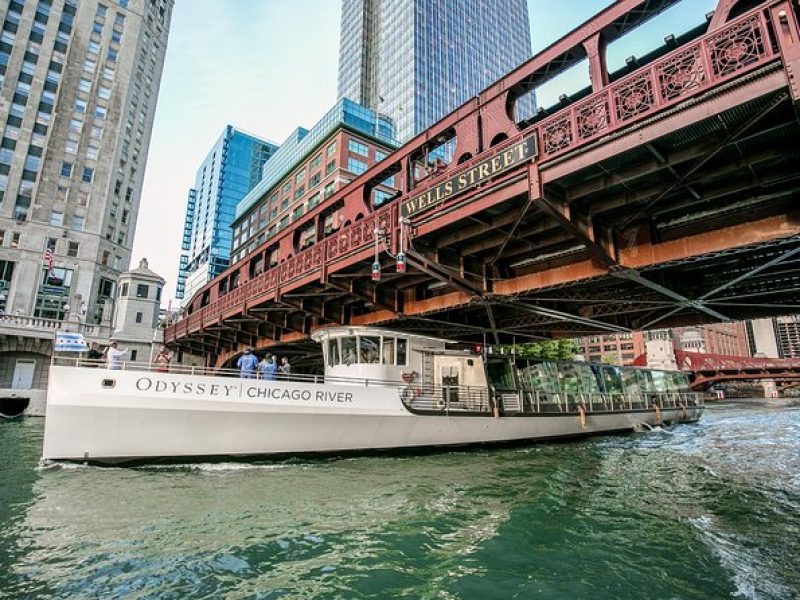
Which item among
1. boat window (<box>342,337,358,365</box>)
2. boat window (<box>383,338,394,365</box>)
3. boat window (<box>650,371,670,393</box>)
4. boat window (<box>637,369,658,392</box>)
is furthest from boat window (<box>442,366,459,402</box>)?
boat window (<box>650,371,670,393</box>)

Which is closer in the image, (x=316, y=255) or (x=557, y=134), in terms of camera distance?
(x=557, y=134)

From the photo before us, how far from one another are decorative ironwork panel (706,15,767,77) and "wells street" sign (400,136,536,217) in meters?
3.43

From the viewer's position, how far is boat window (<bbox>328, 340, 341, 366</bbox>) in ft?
53.8

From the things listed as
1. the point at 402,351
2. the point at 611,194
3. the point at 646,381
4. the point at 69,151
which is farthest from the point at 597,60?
the point at 69,151

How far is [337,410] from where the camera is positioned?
13148 millimetres

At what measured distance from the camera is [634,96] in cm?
827

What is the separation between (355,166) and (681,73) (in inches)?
1944

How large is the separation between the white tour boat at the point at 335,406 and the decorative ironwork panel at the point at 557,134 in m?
8.68

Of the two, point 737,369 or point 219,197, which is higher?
point 219,197

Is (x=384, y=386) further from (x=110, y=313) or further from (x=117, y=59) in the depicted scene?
(x=117, y=59)

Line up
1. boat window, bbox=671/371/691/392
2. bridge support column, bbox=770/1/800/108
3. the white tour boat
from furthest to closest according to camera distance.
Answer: boat window, bbox=671/371/691/392, the white tour boat, bridge support column, bbox=770/1/800/108

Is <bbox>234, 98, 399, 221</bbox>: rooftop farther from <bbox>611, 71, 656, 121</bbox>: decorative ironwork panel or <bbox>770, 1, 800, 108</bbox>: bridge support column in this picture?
<bbox>770, 1, 800, 108</bbox>: bridge support column

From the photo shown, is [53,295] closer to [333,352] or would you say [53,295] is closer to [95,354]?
[95,354]

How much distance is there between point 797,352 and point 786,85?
259 m
